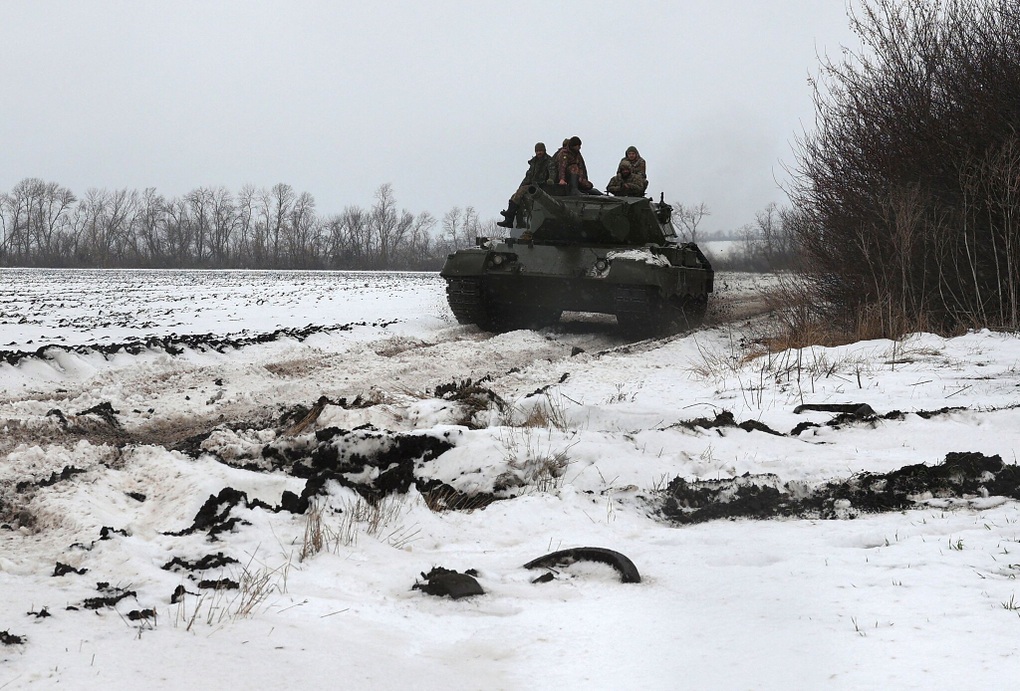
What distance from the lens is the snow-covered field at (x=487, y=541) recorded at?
6.92 ft

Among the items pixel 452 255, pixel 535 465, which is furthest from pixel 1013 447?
pixel 452 255

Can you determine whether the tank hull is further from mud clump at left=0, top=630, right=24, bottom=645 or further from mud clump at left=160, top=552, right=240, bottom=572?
mud clump at left=0, top=630, right=24, bottom=645

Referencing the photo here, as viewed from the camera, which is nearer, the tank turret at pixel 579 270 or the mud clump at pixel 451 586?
the mud clump at pixel 451 586

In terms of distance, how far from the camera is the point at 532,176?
1325cm

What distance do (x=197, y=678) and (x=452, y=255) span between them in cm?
1000

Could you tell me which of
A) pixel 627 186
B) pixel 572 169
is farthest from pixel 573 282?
pixel 627 186

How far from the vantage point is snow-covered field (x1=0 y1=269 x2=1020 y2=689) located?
2.11 metres

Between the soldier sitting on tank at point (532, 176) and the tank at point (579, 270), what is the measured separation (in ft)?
1.39

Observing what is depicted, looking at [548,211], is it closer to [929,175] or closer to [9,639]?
[929,175]

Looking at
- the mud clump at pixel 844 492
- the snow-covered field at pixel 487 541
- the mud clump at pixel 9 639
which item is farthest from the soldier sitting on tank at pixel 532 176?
the mud clump at pixel 9 639

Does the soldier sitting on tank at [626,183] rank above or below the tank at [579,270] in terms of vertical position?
above

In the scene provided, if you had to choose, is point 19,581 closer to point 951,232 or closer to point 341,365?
point 341,365

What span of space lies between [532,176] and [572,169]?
0.79 meters

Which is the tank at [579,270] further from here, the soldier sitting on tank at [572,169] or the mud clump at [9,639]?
the mud clump at [9,639]
